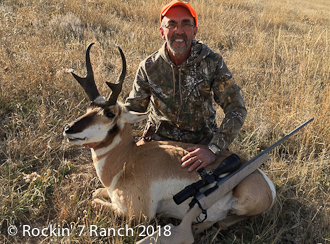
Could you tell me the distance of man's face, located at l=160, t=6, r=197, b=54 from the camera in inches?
127

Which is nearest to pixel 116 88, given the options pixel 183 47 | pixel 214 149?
pixel 183 47

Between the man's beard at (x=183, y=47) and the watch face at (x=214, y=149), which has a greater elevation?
the man's beard at (x=183, y=47)

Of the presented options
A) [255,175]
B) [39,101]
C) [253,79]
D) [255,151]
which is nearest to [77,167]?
[39,101]

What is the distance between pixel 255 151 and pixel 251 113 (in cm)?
94

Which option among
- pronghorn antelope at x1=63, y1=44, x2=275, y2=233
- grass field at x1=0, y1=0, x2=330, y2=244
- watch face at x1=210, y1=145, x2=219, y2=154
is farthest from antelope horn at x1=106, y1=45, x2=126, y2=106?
watch face at x1=210, y1=145, x2=219, y2=154

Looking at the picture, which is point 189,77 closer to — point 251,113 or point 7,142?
point 251,113

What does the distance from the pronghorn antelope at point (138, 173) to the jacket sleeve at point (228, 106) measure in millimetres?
234

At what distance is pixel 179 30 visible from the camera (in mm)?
3225

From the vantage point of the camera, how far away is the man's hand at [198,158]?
2.86 m

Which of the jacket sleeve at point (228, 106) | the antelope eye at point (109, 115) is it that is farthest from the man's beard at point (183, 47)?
the antelope eye at point (109, 115)

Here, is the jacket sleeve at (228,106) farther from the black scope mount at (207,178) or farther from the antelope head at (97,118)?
the antelope head at (97,118)

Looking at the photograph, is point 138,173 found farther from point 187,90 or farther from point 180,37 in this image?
point 180,37

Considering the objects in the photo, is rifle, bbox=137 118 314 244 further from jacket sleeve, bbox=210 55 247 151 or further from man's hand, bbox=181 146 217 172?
jacket sleeve, bbox=210 55 247 151

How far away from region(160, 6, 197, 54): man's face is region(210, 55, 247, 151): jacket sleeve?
52 centimetres
